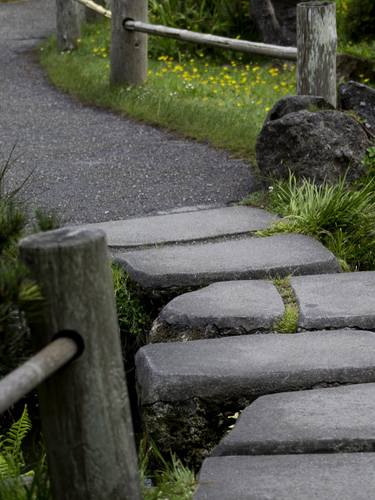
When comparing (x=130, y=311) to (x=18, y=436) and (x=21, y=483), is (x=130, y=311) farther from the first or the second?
(x=21, y=483)

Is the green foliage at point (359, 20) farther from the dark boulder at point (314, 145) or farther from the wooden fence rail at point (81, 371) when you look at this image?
the wooden fence rail at point (81, 371)

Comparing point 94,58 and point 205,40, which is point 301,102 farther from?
point 94,58

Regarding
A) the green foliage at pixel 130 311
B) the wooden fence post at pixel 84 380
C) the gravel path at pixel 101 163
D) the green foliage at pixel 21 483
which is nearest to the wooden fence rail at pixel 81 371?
the wooden fence post at pixel 84 380

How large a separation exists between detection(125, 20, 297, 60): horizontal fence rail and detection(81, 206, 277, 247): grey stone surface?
5.50ft

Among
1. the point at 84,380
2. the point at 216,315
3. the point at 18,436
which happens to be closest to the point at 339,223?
the point at 216,315

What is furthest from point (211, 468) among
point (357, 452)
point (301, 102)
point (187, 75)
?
point (187, 75)

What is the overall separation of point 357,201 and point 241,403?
1.66m

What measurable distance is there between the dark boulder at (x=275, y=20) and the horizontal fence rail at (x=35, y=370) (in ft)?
28.0

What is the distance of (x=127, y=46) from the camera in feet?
25.2

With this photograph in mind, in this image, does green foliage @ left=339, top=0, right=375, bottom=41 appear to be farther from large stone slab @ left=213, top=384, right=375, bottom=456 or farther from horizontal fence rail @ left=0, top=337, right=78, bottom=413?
horizontal fence rail @ left=0, top=337, right=78, bottom=413

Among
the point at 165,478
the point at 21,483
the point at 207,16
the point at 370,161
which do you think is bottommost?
the point at 165,478

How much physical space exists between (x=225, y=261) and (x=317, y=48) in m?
2.13

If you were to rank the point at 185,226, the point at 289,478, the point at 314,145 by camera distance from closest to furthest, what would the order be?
the point at 289,478, the point at 185,226, the point at 314,145

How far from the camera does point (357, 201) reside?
14.6 ft
